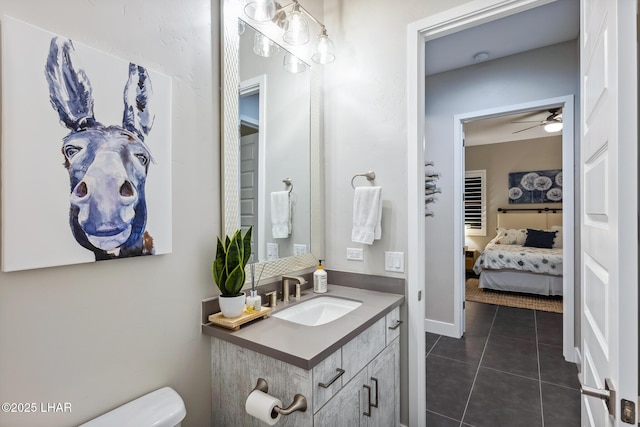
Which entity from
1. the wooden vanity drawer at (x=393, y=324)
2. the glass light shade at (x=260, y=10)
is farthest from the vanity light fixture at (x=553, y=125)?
the glass light shade at (x=260, y=10)

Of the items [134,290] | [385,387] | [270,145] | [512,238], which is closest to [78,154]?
[134,290]

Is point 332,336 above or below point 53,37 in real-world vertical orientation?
below

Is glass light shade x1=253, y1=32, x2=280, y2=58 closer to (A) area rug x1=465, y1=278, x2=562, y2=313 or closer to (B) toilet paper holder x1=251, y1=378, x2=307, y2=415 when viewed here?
(B) toilet paper holder x1=251, y1=378, x2=307, y2=415

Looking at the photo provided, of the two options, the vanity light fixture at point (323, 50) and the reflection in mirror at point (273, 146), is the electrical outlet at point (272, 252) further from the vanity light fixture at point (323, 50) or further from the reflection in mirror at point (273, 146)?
the vanity light fixture at point (323, 50)

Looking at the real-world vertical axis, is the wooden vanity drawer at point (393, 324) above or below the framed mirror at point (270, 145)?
below

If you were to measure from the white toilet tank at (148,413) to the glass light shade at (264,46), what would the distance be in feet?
5.26

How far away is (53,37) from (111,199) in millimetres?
495

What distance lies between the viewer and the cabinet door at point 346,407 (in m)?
1.15

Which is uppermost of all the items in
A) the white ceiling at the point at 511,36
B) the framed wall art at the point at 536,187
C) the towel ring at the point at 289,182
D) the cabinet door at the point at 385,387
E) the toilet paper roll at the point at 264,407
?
the white ceiling at the point at 511,36

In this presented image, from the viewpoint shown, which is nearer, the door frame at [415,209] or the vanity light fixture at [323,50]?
the door frame at [415,209]

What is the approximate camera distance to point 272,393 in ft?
3.82

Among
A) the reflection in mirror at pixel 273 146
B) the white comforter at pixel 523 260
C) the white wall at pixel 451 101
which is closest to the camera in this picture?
the reflection in mirror at pixel 273 146

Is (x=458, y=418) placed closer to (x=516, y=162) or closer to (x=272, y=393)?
(x=272, y=393)

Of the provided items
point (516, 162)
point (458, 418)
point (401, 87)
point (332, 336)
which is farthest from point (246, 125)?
point (516, 162)
